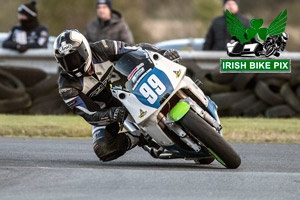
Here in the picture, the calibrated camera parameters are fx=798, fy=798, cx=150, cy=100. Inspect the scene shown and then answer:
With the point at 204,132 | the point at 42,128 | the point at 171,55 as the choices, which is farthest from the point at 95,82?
the point at 42,128

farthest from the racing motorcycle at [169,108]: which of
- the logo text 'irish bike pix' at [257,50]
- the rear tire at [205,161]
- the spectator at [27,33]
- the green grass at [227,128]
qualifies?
the spectator at [27,33]

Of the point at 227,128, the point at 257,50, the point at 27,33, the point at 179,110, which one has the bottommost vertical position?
the point at 27,33

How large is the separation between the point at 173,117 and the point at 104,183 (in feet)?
3.24

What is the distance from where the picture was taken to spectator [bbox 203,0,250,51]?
1220 cm

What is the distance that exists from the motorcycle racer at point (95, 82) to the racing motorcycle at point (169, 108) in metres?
0.19

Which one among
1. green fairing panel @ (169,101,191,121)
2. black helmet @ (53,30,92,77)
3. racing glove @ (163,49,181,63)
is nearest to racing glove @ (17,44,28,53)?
black helmet @ (53,30,92,77)

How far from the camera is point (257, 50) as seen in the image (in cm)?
1291

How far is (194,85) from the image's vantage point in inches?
283

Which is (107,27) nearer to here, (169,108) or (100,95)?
(100,95)

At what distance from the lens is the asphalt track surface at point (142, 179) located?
5.76 meters

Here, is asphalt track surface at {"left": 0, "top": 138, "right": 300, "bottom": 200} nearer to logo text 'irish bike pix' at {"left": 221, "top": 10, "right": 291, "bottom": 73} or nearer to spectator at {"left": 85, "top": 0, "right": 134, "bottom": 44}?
spectator at {"left": 85, "top": 0, "right": 134, "bottom": 44}

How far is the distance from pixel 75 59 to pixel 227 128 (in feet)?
15.2

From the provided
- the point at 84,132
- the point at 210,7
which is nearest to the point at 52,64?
the point at 84,132

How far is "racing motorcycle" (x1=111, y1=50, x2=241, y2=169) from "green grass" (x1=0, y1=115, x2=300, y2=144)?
3744 millimetres
